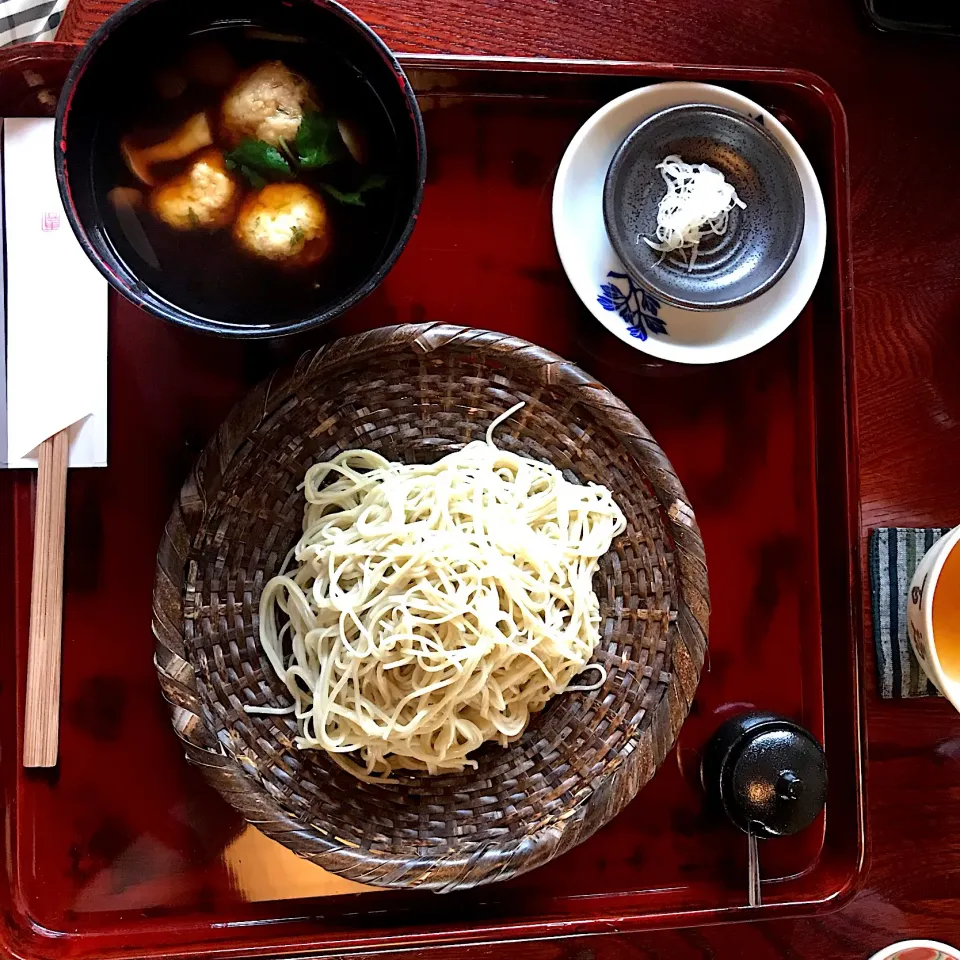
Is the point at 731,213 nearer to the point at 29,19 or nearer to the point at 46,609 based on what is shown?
the point at 29,19

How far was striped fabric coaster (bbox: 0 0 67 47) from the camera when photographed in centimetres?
157

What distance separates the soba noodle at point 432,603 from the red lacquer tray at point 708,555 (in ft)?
0.72

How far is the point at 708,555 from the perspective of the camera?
172cm

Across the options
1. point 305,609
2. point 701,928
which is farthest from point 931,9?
point 701,928

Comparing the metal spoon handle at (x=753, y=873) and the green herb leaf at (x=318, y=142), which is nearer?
the green herb leaf at (x=318, y=142)

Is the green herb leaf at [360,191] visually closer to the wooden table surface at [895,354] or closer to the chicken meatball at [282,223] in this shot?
the chicken meatball at [282,223]

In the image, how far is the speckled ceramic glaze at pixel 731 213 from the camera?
1.61 m

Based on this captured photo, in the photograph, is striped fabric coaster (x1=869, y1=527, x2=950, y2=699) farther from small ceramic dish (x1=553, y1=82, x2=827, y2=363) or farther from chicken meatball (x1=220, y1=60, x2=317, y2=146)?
chicken meatball (x1=220, y1=60, x2=317, y2=146)

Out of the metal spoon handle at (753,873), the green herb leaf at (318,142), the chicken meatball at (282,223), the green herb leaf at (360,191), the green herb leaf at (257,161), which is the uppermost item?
the green herb leaf at (318,142)

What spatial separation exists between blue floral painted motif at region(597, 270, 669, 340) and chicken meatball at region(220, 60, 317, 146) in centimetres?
59

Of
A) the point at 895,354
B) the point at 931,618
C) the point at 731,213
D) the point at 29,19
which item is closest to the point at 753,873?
the point at 931,618

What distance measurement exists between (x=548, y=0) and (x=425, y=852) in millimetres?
1470

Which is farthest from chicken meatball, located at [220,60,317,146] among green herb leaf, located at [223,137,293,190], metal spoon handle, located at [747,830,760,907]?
metal spoon handle, located at [747,830,760,907]

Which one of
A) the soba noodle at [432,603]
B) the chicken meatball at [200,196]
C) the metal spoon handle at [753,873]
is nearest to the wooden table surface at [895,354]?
the metal spoon handle at [753,873]
